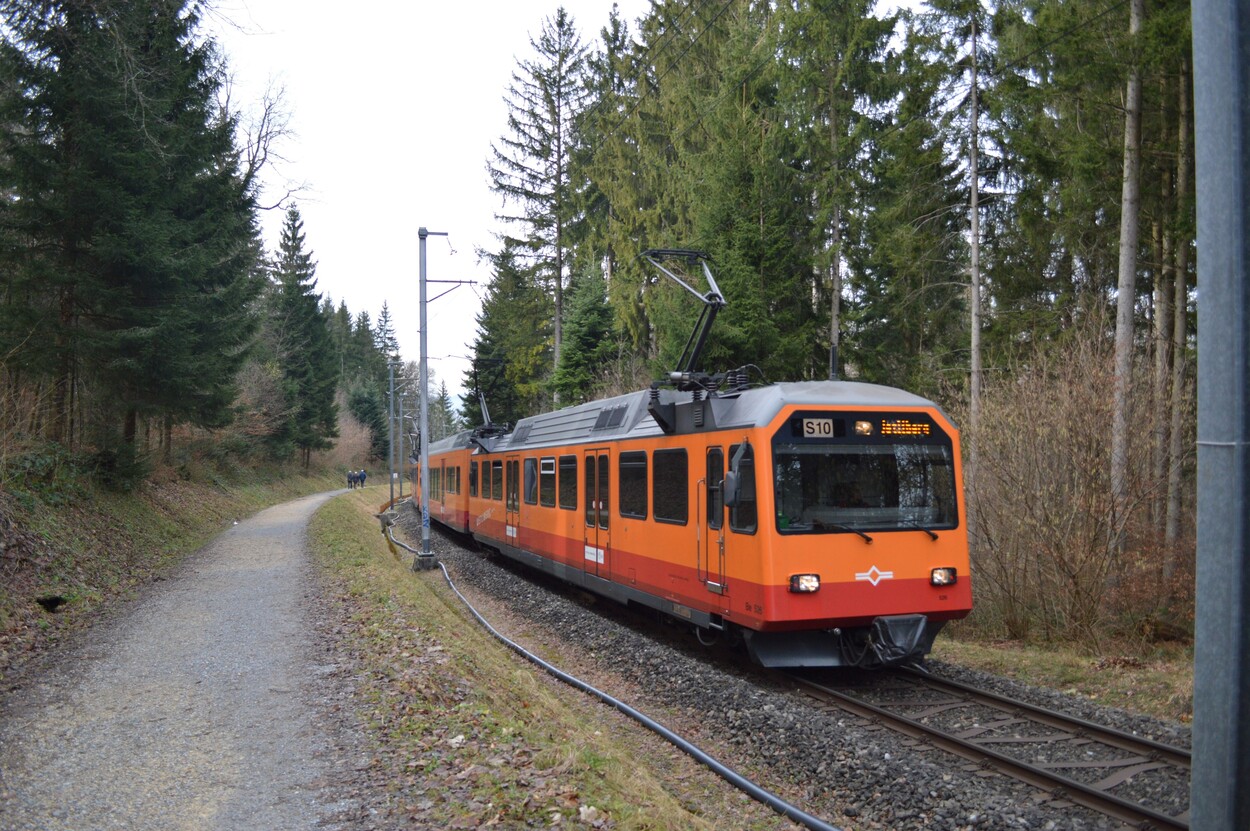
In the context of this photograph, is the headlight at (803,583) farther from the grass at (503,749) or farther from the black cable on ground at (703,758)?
the grass at (503,749)

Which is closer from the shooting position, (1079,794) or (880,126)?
(1079,794)

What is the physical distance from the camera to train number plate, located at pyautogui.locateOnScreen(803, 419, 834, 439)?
26.6 ft

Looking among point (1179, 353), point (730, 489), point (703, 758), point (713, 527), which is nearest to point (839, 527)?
point (730, 489)

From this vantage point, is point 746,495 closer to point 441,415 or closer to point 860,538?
point 860,538

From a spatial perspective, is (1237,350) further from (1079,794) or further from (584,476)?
(584,476)

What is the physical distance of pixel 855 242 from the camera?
75.3 ft

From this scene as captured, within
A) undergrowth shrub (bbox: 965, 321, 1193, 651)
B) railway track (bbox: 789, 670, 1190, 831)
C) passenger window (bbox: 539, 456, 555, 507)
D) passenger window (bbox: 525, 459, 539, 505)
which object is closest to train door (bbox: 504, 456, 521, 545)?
passenger window (bbox: 525, 459, 539, 505)

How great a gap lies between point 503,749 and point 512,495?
12375 millimetres

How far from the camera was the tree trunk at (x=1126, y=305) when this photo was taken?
11.3 m

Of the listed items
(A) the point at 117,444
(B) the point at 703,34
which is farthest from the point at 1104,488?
(B) the point at 703,34

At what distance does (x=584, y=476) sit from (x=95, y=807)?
856 centimetres

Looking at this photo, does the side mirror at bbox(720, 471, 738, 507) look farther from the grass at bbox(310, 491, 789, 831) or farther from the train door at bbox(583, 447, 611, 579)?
the train door at bbox(583, 447, 611, 579)

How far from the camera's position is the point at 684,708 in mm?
8312

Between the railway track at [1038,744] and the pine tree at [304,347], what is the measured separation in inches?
1741
